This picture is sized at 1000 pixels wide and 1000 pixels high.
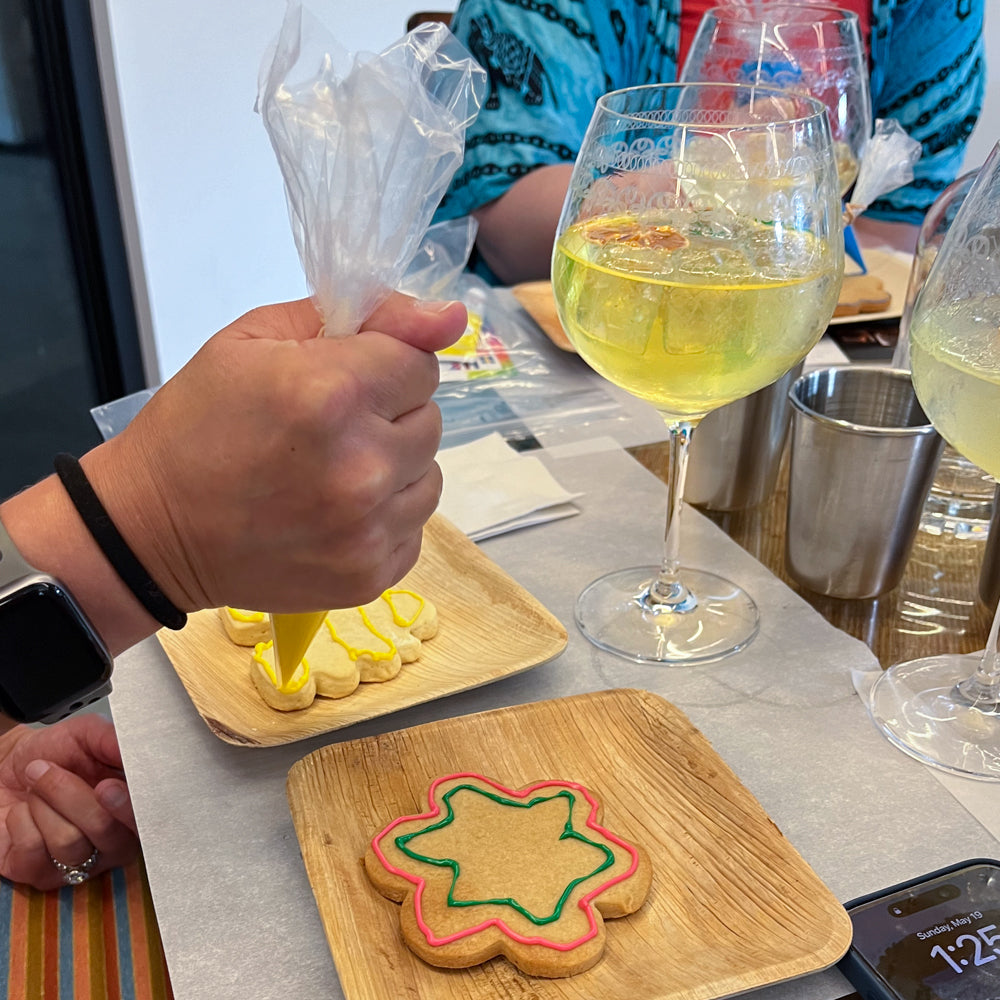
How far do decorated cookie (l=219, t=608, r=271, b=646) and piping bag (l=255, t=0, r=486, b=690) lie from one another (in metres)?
0.24

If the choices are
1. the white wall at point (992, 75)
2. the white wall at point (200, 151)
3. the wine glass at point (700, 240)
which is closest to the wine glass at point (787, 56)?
the wine glass at point (700, 240)

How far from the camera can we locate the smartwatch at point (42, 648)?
1.66 ft

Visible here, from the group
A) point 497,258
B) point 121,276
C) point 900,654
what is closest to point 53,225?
point 121,276

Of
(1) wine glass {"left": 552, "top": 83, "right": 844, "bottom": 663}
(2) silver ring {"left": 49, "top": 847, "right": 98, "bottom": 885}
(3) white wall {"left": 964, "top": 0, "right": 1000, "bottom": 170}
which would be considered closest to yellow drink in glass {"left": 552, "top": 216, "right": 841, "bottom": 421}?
(1) wine glass {"left": 552, "top": 83, "right": 844, "bottom": 663}

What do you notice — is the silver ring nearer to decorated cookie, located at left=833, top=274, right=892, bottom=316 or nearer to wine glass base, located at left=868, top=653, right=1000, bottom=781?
wine glass base, located at left=868, top=653, right=1000, bottom=781

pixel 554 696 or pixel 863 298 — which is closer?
→ pixel 554 696

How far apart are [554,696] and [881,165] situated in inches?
25.6

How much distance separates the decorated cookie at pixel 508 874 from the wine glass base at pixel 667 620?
17cm

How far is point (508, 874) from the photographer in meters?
0.48

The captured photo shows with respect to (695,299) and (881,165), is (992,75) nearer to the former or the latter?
(881,165)

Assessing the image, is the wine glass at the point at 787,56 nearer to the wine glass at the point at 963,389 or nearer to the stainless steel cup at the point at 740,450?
the stainless steel cup at the point at 740,450

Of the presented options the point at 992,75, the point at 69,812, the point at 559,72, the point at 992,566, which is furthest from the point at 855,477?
the point at 992,75

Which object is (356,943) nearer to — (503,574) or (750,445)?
(503,574)

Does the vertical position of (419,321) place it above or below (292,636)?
above
